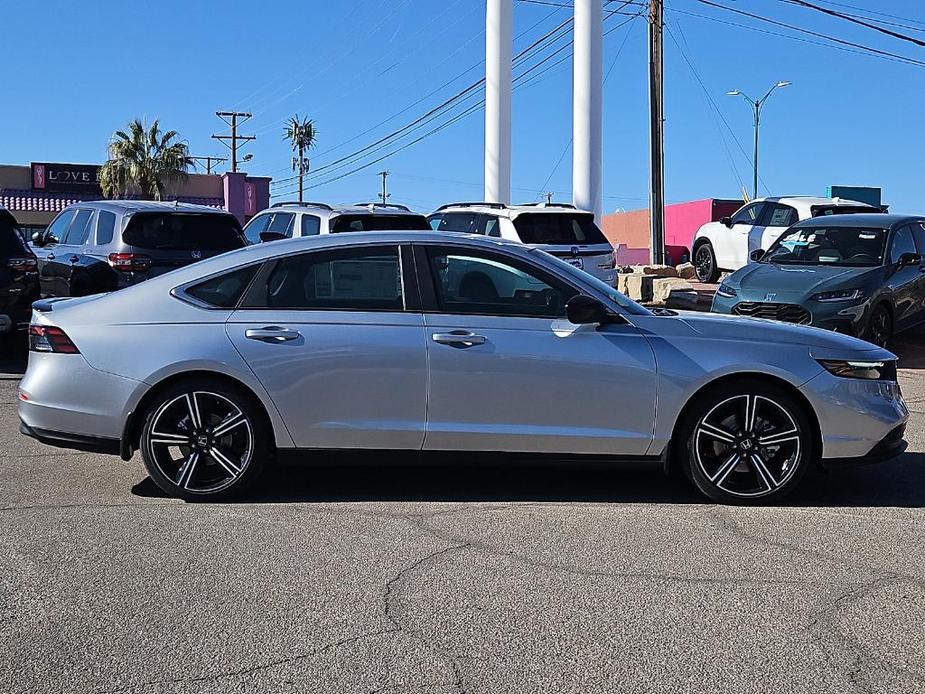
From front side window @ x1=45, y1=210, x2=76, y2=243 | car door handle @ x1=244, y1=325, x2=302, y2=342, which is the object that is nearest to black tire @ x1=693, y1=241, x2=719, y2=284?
front side window @ x1=45, y1=210, x2=76, y2=243

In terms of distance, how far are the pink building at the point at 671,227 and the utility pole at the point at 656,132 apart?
564 inches

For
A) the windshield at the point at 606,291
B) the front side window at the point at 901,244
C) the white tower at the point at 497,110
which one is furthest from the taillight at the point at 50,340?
the white tower at the point at 497,110

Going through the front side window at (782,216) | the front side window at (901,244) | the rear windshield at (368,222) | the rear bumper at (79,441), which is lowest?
the rear bumper at (79,441)

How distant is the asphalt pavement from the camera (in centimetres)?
394

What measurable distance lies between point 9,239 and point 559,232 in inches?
295

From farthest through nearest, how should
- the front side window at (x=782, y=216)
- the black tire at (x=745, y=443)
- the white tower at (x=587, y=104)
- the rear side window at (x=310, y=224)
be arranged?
the white tower at (x=587, y=104) < the front side window at (x=782, y=216) < the rear side window at (x=310, y=224) < the black tire at (x=745, y=443)

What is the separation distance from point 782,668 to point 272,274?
3.64m

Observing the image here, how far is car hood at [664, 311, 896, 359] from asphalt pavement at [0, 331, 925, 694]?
889 millimetres

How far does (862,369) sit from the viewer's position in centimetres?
634

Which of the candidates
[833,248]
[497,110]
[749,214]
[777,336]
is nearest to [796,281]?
[833,248]

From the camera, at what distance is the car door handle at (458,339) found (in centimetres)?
614

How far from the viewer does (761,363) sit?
243 inches

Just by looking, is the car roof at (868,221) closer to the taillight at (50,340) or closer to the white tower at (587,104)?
the taillight at (50,340)

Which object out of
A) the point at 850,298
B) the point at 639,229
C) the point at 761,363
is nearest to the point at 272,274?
the point at 761,363
